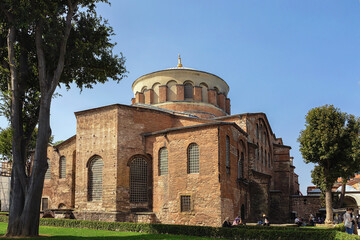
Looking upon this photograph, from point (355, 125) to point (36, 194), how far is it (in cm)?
2407

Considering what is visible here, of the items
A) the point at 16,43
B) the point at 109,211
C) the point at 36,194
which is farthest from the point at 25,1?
the point at 109,211

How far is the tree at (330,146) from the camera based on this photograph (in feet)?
93.8

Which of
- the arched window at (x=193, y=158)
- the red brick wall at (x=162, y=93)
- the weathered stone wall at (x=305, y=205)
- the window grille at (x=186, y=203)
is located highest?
the red brick wall at (x=162, y=93)

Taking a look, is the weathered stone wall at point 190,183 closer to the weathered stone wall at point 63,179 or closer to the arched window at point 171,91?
the weathered stone wall at point 63,179

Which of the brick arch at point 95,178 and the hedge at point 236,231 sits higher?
the brick arch at point 95,178

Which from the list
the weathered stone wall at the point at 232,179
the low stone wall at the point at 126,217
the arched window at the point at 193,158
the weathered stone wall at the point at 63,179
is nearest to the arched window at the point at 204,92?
the weathered stone wall at the point at 232,179

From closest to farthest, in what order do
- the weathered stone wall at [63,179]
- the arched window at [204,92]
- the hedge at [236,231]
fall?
the hedge at [236,231]
the weathered stone wall at [63,179]
the arched window at [204,92]

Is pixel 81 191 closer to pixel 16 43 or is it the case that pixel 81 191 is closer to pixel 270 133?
pixel 16 43

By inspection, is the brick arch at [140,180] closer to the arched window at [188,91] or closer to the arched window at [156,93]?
the arched window at [156,93]

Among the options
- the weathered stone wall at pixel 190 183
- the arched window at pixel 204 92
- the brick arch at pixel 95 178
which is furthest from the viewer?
the arched window at pixel 204 92

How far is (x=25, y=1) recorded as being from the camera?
15.2 metres

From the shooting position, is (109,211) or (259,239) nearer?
(259,239)

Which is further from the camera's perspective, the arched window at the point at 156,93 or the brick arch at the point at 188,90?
the arched window at the point at 156,93

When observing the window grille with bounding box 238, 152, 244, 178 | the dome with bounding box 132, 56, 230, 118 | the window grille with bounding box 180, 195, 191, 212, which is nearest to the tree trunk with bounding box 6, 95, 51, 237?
the window grille with bounding box 180, 195, 191, 212
